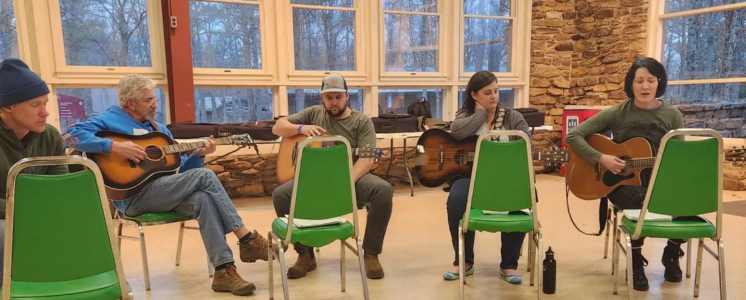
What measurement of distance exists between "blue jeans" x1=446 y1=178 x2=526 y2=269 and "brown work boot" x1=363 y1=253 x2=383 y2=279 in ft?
1.39

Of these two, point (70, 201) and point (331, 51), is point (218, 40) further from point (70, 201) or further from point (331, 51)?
point (70, 201)

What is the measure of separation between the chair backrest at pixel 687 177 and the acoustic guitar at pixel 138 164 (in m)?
2.21

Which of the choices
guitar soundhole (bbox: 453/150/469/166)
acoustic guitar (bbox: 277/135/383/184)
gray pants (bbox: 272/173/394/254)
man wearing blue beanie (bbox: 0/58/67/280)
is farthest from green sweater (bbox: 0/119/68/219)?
guitar soundhole (bbox: 453/150/469/166)

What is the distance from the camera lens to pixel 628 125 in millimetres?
2482

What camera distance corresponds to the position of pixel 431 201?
15.0 ft

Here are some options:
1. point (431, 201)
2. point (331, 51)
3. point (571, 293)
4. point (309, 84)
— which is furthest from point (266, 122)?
point (571, 293)

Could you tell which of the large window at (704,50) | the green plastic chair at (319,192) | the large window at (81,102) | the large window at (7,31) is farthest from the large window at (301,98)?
the large window at (704,50)

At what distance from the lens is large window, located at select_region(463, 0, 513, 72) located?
223 inches

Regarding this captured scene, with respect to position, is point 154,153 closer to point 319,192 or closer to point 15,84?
point 15,84

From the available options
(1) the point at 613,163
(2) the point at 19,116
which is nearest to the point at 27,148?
(2) the point at 19,116

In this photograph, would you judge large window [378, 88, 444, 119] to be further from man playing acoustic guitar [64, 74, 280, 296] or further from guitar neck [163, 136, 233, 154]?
man playing acoustic guitar [64, 74, 280, 296]

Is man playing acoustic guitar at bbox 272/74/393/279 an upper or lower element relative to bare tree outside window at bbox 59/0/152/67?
lower

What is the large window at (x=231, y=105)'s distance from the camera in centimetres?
460

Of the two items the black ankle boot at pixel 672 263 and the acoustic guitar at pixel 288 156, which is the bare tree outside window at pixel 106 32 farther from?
the black ankle boot at pixel 672 263
